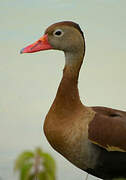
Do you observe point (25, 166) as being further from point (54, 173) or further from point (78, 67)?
point (78, 67)

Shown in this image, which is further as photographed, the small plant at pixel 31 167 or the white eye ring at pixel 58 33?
the white eye ring at pixel 58 33

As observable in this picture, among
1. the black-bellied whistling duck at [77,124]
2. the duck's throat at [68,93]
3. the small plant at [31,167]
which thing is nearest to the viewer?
the small plant at [31,167]

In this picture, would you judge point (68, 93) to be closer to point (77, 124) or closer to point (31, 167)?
point (77, 124)

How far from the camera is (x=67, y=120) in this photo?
2.03m

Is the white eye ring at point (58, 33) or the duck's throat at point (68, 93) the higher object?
the white eye ring at point (58, 33)

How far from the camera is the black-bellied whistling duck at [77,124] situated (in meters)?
Answer: 1.97

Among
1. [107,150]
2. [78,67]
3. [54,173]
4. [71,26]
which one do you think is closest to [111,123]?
[107,150]

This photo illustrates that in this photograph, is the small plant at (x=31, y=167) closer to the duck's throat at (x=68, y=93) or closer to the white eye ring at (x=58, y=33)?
the duck's throat at (x=68, y=93)

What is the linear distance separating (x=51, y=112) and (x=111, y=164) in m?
0.55

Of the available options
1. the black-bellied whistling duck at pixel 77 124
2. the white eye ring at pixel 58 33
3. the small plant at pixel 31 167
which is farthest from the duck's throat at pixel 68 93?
the small plant at pixel 31 167

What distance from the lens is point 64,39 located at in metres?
2.16

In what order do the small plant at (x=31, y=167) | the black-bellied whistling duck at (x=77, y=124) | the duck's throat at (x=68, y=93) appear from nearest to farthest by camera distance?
the small plant at (x=31, y=167) < the black-bellied whistling duck at (x=77, y=124) < the duck's throat at (x=68, y=93)

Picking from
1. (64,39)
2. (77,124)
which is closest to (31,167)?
(77,124)

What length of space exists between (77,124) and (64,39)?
0.63 meters
